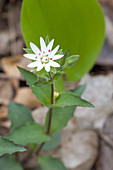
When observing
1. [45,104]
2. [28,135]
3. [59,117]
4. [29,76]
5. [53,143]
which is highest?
[29,76]

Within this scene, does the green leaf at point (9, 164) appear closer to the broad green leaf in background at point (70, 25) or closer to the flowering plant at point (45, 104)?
the flowering plant at point (45, 104)

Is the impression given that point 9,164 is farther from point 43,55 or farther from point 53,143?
point 43,55

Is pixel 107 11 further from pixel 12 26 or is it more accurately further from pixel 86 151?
pixel 86 151

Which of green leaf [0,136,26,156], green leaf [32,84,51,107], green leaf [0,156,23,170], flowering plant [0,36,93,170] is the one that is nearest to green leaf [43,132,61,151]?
flowering plant [0,36,93,170]

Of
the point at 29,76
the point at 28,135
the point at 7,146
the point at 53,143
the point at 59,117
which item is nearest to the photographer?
the point at 7,146

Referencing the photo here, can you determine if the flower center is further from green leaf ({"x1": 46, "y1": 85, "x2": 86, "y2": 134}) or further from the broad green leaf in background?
green leaf ({"x1": 46, "y1": 85, "x2": 86, "y2": 134})

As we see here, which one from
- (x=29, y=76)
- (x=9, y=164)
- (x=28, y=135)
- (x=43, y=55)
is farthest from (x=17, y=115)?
(x=43, y=55)
